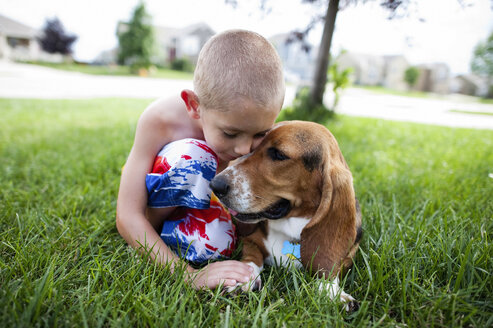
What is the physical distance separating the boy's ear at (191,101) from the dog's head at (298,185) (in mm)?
447

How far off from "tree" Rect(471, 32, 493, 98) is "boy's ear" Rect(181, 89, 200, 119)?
179 feet

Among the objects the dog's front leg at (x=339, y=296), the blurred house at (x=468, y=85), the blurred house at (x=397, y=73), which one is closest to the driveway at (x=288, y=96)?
the dog's front leg at (x=339, y=296)

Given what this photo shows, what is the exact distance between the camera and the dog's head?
192 cm

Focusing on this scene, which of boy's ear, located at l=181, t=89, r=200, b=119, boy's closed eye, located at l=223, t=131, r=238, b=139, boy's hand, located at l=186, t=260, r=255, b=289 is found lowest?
boy's hand, located at l=186, t=260, r=255, b=289

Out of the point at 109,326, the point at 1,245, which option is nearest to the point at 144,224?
the point at 109,326

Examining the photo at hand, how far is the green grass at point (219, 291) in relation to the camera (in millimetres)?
1499

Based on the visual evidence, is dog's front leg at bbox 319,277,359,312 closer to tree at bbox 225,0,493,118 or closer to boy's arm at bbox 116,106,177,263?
boy's arm at bbox 116,106,177,263

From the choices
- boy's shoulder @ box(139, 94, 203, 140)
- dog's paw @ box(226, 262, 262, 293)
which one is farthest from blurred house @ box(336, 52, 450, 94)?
dog's paw @ box(226, 262, 262, 293)

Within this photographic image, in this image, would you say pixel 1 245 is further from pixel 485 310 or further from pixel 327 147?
pixel 485 310

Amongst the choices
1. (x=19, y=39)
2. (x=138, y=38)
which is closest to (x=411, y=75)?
(x=138, y=38)

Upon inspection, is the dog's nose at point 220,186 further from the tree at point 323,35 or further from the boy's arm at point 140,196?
the tree at point 323,35

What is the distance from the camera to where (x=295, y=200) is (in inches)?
83.7

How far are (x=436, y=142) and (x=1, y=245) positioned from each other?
7.45 m

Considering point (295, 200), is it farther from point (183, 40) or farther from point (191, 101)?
point (183, 40)
